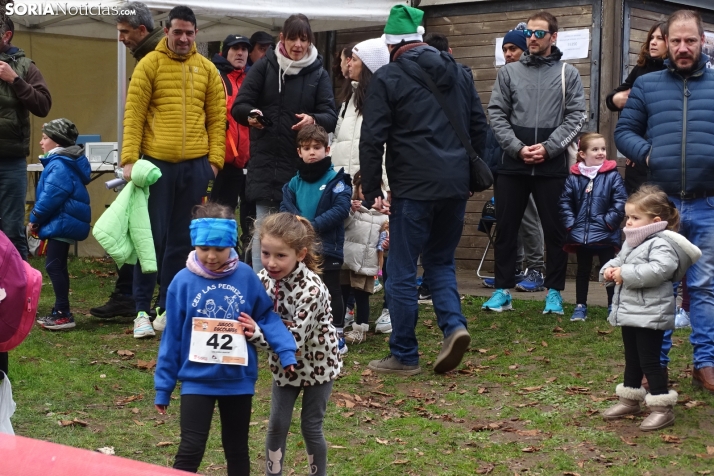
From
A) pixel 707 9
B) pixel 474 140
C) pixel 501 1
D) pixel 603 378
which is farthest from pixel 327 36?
pixel 603 378

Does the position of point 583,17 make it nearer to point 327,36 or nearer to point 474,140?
point 327,36

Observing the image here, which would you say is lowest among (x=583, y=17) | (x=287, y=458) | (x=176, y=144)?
(x=287, y=458)

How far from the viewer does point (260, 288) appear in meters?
4.26

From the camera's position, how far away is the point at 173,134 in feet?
26.0

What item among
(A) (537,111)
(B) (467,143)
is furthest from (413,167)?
(A) (537,111)

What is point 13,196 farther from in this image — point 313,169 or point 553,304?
point 553,304

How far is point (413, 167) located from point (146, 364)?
7.77ft

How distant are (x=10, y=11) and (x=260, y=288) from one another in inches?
345

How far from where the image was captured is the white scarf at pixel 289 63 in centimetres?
794

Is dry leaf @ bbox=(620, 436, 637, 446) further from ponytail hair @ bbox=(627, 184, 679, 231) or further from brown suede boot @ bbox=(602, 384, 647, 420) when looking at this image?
ponytail hair @ bbox=(627, 184, 679, 231)

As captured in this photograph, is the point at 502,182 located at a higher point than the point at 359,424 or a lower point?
higher

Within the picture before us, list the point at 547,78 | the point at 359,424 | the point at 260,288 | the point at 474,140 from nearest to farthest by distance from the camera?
1. the point at 260,288
2. the point at 359,424
3. the point at 474,140
4. the point at 547,78

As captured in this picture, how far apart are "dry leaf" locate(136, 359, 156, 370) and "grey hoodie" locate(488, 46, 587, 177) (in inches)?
136

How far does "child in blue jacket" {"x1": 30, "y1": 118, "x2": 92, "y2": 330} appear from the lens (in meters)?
8.37
